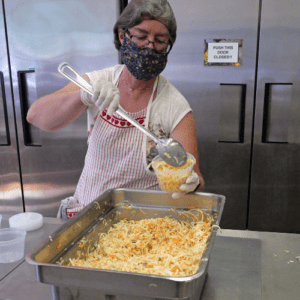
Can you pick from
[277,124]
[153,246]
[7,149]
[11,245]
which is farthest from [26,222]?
[277,124]

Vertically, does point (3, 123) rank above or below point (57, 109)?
below

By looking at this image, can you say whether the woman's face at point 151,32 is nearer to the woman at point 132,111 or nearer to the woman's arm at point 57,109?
the woman at point 132,111

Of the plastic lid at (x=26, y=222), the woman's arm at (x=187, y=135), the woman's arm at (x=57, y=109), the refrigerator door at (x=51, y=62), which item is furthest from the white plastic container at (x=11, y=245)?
the refrigerator door at (x=51, y=62)

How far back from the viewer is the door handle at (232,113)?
2828mm

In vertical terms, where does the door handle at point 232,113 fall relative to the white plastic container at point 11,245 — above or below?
above

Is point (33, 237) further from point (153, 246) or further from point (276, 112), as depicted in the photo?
point (276, 112)

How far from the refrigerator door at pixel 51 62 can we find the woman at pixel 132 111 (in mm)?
1230

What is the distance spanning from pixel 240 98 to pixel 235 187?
2.66 ft

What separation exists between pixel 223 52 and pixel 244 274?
202cm

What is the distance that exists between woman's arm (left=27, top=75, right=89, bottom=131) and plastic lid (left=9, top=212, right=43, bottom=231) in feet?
1.53

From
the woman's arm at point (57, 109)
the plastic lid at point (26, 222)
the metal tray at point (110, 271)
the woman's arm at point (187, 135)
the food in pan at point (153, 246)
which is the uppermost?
the woman's arm at point (57, 109)

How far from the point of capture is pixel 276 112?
282 centimetres

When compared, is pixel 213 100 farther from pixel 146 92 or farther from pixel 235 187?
pixel 146 92

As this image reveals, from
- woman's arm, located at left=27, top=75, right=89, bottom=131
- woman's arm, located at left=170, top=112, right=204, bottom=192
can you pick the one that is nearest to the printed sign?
woman's arm, located at left=170, top=112, right=204, bottom=192
